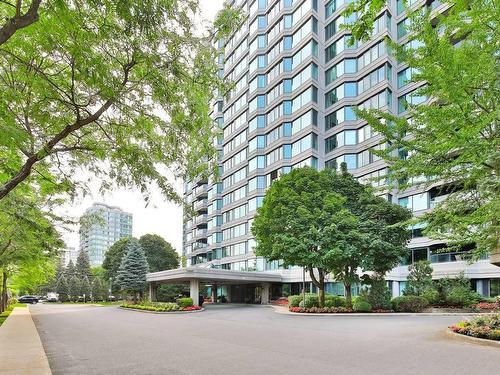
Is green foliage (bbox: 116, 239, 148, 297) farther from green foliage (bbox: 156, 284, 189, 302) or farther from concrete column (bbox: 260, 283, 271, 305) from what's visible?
concrete column (bbox: 260, 283, 271, 305)

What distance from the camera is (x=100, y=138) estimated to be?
32.6 feet

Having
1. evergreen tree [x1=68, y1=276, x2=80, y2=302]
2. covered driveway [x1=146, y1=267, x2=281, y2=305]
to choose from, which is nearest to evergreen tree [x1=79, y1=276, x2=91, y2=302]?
evergreen tree [x1=68, y1=276, x2=80, y2=302]

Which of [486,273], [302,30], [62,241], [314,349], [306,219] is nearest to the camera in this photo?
[314,349]

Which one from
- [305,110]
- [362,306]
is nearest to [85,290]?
[305,110]

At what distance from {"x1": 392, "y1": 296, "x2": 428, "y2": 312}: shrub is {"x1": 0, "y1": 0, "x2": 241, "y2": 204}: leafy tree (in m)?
26.8

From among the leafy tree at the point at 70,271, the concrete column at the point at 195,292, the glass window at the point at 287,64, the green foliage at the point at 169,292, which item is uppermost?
the glass window at the point at 287,64

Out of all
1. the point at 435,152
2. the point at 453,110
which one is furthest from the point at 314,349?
the point at 453,110

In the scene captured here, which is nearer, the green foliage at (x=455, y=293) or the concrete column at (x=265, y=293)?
the green foliage at (x=455, y=293)

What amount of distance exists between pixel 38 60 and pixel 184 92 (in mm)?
2447

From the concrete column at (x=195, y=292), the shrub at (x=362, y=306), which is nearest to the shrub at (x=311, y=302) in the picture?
the shrub at (x=362, y=306)

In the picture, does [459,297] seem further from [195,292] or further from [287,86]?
[287,86]

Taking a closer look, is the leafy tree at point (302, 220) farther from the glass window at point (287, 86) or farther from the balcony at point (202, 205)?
the balcony at point (202, 205)

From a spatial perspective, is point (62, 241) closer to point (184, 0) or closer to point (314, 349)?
point (314, 349)

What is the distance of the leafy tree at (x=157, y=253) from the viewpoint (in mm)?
74562
